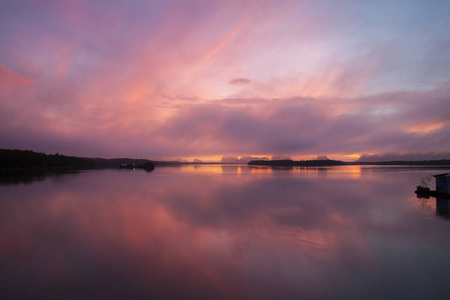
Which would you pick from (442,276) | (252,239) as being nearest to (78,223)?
(252,239)

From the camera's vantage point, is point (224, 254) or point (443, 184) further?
point (443, 184)

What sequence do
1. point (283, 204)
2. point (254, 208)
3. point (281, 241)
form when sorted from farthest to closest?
point (283, 204)
point (254, 208)
point (281, 241)

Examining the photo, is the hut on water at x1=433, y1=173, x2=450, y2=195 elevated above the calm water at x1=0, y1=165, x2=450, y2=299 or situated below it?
above

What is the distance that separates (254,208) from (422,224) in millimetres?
7853

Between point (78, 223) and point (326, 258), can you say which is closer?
point (326, 258)

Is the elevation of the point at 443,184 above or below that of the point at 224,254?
above

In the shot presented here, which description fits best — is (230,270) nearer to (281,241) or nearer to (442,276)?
(281,241)

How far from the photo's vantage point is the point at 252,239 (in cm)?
929

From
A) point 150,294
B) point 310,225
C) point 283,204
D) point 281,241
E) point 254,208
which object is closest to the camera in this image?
point 150,294

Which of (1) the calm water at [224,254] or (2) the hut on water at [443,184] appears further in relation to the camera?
(2) the hut on water at [443,184]

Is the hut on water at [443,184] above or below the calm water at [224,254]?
above

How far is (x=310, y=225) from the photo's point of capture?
37.3 feet

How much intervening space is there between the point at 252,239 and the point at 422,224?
8.07 metres

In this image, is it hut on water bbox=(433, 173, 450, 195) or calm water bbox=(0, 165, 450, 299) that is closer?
calm water bbox=(0, 165, 450, 299)
